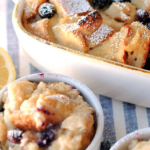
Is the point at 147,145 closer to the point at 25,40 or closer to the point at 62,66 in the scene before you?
the point at 62,66

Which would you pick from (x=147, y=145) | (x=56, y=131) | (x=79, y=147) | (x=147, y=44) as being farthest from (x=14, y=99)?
(x=147, y=44)

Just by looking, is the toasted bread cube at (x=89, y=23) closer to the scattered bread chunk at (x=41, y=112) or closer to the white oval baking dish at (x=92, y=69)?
the white oval baking dish at (x=92, y=69)

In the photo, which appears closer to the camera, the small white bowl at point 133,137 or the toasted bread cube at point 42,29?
the small white bowl at point 133,137

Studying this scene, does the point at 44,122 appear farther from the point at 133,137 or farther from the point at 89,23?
the point at 89,23

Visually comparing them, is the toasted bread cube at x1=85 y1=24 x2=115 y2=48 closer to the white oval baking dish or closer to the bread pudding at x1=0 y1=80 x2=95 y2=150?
the white oval baking dish

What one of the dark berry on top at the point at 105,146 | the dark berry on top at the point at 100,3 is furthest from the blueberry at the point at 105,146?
the dark berry on top at the point at 100,3

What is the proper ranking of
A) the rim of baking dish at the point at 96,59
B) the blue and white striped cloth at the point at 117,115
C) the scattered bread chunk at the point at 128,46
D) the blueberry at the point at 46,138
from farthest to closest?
the blue and white striped cloth at the point at 117,115 → the scattered bread chunk at the point at 128,46 → the rim of baking dish at the point at 96,59 → the blueberry at the point at 46,138

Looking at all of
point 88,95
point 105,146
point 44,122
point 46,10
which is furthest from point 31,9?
point 105,146
